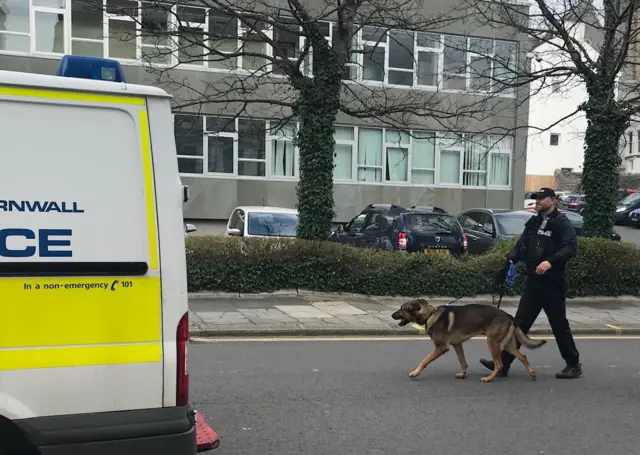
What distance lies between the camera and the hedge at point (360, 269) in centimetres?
1066

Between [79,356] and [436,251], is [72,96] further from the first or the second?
[436,251]

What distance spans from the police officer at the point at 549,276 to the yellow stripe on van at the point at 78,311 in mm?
4636

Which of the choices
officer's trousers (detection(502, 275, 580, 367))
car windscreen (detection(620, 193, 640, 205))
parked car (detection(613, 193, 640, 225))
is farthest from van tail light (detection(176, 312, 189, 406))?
car windscreen (detection(620, 193, 640, 205))

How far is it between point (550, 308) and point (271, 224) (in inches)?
325

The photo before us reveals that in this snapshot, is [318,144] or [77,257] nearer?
[77,257]

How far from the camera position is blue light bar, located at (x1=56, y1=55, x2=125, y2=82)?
2903 millimetres

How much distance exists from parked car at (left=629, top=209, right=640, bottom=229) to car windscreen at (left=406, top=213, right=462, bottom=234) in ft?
60.8

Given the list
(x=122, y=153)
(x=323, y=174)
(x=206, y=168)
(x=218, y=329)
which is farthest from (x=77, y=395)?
(x=206, y=168)

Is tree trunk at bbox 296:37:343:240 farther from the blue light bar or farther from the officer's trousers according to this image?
the blue light bar

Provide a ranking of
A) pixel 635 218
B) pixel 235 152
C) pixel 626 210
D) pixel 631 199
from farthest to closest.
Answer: pixel 631 199 → pixel 626 210 → pixel 635 218 → pixel 235 152

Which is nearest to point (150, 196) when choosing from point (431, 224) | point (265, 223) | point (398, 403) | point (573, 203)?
Answer: point (398, 403)

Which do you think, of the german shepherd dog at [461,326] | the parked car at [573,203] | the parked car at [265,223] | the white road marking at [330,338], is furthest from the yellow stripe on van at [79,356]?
the parked car at [573,203]

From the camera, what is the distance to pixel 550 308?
6.41 m

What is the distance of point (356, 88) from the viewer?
20984mm
